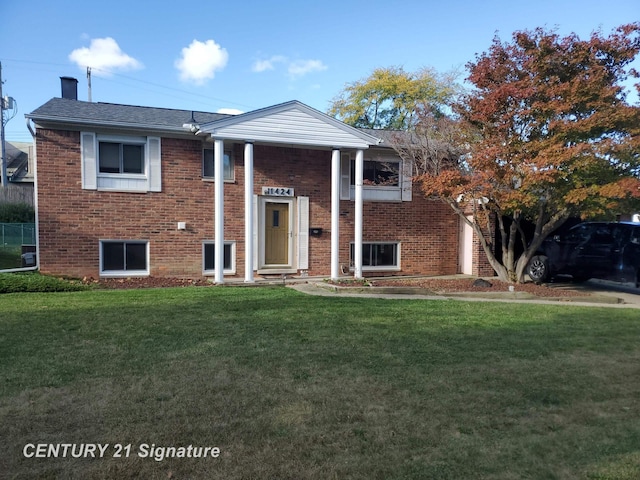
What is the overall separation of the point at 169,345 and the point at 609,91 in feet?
32.4

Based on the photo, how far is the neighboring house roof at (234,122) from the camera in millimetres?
11783

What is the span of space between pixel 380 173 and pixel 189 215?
573 cm

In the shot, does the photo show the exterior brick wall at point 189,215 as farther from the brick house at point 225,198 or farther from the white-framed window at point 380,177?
the white-framed window at point 380,177

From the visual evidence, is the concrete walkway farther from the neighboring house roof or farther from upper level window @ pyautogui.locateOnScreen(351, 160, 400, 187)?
upper level window @ pyautogui.locateOnScreen(351, 160, 400, 187)

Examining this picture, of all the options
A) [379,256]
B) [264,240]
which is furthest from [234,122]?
[379,256]

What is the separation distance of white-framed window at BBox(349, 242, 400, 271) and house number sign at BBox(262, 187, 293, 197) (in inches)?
95.8

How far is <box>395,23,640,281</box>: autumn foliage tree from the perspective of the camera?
1016 centimetres

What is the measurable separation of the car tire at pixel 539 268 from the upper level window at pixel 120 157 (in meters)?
10.8

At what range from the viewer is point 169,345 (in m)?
5.75

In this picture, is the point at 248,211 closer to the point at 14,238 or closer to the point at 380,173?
the point at 380,173

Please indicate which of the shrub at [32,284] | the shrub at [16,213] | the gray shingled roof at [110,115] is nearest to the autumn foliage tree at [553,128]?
the gray shingled roof at [110,115]

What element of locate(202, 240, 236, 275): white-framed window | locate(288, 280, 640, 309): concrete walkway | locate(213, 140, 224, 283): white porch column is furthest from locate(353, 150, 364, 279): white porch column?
locate(213, 140, 224, 283): white porch column

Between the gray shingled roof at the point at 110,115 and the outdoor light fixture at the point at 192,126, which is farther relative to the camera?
the outdoor light fixture at the point at 192,126

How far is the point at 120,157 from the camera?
1248cm
